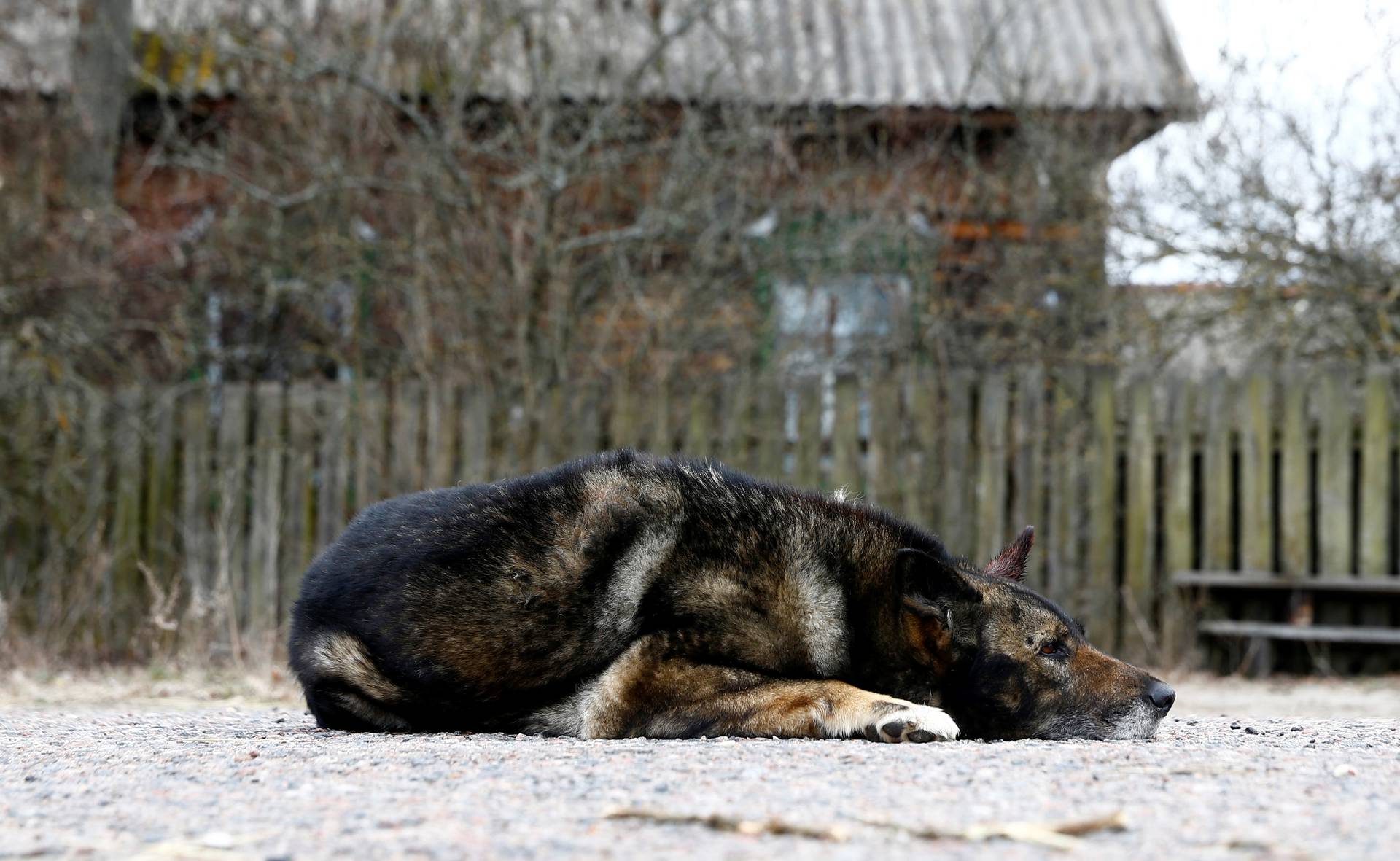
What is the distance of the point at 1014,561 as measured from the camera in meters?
6.03

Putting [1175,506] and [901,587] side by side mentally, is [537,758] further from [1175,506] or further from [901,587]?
[1175,506]

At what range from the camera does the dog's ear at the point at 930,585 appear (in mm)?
5387

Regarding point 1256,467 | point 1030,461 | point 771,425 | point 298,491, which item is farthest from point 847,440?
point 298,491

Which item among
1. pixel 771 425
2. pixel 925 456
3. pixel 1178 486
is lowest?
pixel 1178 486

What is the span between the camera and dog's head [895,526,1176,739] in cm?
534

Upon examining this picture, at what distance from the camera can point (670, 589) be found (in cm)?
534

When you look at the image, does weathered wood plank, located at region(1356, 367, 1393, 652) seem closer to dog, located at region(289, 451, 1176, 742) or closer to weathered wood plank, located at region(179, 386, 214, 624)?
dog, located at region(289, 451, 1176, 742)

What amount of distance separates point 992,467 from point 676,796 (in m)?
8.15

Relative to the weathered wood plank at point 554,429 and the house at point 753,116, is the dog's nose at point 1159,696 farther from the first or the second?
the house at point 753,116

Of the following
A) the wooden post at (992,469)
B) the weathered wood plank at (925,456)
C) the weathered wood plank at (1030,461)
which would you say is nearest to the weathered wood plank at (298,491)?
the weathered wood plank at (925,456)

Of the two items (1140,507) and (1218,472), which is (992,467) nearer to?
(1140,507)

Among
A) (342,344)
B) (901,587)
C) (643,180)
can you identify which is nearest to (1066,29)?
(643,180)

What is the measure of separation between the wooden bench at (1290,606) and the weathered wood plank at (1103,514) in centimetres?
54

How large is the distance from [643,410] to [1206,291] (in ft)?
18.3
